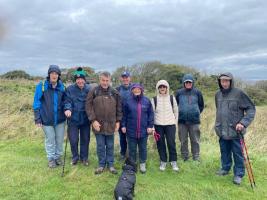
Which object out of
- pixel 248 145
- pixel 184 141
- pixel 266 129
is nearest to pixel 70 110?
pixel 184 141

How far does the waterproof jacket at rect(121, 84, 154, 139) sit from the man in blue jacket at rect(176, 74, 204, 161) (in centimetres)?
89

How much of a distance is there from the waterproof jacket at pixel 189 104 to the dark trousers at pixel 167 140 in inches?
20.0

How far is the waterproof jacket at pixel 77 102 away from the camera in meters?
6.95

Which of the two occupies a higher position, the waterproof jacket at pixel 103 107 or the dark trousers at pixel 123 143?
the waterproof jacket at pixel 103 107

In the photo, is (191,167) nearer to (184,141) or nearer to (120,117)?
(184,141)

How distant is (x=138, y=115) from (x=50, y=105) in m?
1.76

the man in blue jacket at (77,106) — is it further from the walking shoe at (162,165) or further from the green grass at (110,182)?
the walking shoe at (162,165)

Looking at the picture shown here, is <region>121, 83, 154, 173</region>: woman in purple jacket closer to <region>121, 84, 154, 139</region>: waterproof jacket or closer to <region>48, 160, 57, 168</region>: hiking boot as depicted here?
<region>121, 84, 154, 139</region>: waterproof jacket

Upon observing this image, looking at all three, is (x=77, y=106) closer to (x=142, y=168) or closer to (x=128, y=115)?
(x=128, y=115)

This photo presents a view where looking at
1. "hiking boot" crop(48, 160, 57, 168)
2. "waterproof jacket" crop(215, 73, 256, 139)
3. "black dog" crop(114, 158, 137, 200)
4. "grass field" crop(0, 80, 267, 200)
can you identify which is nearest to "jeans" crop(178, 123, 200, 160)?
"grass field" crop(0, 80, 267, 200)

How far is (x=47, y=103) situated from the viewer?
6.91 meters

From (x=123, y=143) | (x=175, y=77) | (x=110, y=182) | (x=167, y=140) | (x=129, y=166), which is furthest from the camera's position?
(x=175, y=77)

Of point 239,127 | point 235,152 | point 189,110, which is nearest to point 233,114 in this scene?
point 239,127

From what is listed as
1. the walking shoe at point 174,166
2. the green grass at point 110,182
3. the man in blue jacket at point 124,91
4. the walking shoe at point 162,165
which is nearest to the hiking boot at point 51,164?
the green grass at point 110,182
